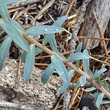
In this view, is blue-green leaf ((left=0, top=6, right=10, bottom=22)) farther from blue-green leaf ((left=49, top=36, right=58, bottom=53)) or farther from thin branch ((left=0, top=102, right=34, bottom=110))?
thin branch ((left=0, top=102, right=34, bottom=110))

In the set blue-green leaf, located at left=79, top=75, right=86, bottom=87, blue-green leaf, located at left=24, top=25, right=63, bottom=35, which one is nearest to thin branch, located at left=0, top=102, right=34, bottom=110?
blue-green leaf, located at left=79, top=75, right=86, bottom=87

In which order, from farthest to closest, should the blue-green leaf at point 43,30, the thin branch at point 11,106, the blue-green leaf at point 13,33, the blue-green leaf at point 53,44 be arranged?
the thin branch at point 11,106, the blue-green leaf at point 53,44, the blue-green leaf at point 43,30, the blue-green leaf at point 13,33

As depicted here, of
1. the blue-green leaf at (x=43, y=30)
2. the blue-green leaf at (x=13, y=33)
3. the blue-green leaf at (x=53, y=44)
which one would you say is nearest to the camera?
the blue-green leaf at (x=13, y=33)

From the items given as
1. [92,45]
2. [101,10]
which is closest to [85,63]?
[92,45]

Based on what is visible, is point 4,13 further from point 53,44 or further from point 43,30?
point 53,44

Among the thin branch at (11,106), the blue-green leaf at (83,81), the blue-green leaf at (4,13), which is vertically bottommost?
the thin branch at (11,106)

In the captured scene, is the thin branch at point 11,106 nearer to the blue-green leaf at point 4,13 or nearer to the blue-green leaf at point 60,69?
the blue-green leaf at point 60,69

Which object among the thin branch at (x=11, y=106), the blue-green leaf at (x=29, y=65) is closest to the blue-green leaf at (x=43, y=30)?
the blue-green leaf at (x=29, y=65)

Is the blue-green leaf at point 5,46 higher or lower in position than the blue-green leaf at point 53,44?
higher

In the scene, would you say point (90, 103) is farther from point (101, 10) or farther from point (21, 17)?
point (21, 17)

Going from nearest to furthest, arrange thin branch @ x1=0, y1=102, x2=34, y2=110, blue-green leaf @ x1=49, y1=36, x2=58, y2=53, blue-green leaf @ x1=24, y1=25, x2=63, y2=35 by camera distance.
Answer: blue-green leaf @ x1=24, y1=25, x2=63, y2=35 → blue-green leaf @ x1=49, y1=36, x2=58, y2=53 → thin branch @ x1=0, y1=102, x2=34, y2=110

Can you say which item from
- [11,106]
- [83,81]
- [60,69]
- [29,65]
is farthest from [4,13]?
[11,106]
